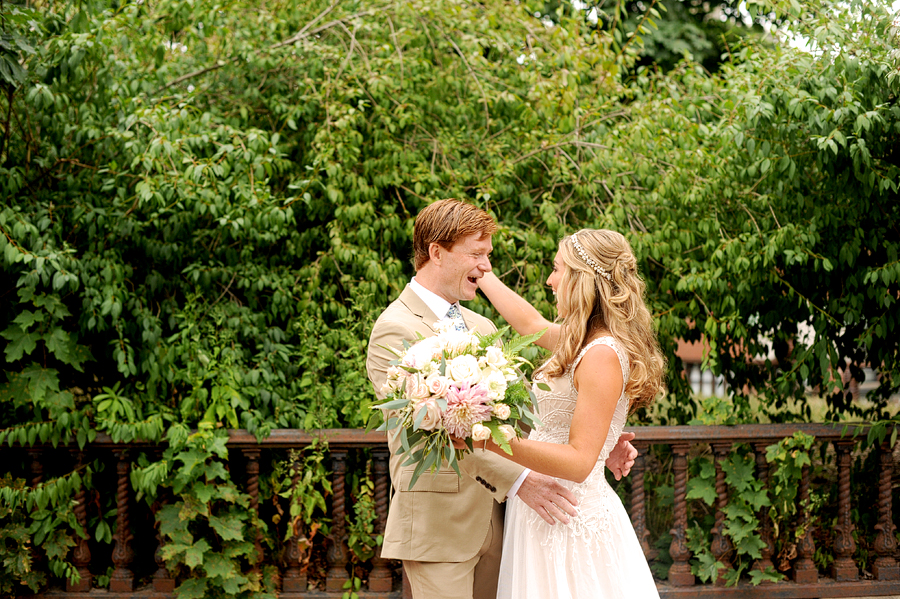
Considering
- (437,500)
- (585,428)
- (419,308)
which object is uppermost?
(419,308)

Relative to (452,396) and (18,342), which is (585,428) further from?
(18,342)

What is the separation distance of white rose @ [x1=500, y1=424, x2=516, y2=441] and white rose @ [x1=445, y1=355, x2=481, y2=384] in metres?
0.18

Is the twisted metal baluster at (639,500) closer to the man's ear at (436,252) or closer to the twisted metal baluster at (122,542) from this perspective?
the man's ear at (436,252)

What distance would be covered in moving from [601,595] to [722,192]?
8.10 feet

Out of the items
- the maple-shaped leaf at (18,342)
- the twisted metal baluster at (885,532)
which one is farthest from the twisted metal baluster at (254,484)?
the twisted metal baluster at (885,532)

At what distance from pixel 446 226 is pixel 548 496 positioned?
1.08 meters

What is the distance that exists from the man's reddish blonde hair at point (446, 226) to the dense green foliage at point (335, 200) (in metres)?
1.21

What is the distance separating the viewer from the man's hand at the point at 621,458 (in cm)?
286

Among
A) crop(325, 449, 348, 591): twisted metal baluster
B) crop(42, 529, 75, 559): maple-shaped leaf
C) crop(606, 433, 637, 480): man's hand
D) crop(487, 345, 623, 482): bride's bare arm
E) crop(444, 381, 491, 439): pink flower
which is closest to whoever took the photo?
crop(444, 381, 491, 439): pink flower

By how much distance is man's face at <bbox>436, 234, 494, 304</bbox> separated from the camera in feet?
9.11

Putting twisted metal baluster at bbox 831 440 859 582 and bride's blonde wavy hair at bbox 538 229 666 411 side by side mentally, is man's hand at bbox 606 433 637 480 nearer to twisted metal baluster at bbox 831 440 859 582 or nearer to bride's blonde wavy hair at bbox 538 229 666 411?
bride's blonde wavy hair at bbox 538 229 666 411

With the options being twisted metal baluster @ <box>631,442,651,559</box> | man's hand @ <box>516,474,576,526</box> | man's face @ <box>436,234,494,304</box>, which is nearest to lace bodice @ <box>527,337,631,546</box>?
man's hand @ <box>516,474,576,526</box>

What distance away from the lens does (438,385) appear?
199 centimetres

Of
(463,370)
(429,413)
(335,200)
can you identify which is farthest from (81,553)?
(463,370)
